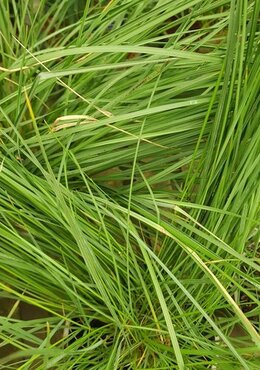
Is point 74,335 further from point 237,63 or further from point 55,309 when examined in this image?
point 237,63

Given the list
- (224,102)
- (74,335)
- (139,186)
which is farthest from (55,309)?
(224,102)

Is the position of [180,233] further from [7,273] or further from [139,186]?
[7,273]

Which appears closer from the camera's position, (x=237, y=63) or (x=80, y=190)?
(x=237, y=63)

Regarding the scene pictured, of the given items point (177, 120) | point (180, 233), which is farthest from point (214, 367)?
point (177, 120)

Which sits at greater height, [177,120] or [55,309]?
[177,120]

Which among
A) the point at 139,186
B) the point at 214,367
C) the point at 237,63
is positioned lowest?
the point at 214,367

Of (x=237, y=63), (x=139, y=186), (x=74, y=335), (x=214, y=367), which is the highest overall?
(x=237, y=63)
